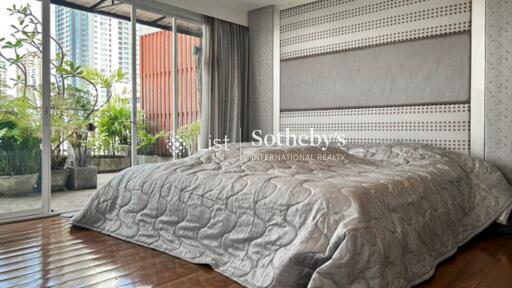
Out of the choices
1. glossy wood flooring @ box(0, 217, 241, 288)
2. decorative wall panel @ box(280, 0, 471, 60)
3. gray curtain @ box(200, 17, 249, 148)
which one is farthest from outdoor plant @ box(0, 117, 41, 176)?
decorative wall panel @ box(280, 0, 471, 60)

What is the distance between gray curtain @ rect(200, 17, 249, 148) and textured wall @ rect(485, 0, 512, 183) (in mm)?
2612

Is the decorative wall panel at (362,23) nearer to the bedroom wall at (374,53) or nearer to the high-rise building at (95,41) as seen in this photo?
the bedroom wall at (374,53)

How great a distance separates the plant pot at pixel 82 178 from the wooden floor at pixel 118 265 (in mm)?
953

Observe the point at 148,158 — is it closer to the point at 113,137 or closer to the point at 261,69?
the point at 113,137

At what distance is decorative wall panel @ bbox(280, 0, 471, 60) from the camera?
3.27 metres

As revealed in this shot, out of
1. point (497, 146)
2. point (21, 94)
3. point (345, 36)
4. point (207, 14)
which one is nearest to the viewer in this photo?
point (497, 146)

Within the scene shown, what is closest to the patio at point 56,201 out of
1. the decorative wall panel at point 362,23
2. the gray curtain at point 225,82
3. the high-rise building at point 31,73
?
the high-rise building at point 31,73

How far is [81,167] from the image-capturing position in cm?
372

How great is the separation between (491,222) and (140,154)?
3.25 m

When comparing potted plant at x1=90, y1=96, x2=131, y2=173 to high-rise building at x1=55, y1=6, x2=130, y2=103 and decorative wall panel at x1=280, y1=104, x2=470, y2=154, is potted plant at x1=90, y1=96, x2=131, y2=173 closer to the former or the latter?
high-rise building at x1=55, y1=6, x2=130, y2=103

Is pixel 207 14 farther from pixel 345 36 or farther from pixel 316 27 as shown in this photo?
pixel 345 36

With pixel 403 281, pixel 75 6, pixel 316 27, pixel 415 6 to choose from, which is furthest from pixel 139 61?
pixel 403 281

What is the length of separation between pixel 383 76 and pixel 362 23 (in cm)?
59

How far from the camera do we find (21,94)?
3.26m
